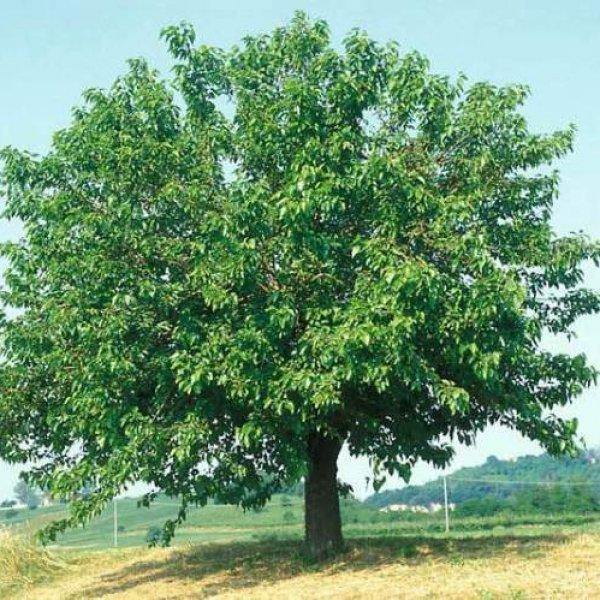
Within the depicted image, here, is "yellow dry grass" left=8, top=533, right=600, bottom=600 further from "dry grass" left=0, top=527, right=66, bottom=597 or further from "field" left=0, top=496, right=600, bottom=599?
"dry grass" left=0, top=527, right=66, bottom=597

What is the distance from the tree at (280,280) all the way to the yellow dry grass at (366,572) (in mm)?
1957

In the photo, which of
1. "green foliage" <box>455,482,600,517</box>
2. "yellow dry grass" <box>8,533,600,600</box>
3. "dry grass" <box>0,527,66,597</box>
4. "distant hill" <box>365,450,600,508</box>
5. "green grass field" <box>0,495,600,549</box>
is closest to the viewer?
"yellow dry grass" <box>8,533,600,600</box>

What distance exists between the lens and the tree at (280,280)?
21.4m

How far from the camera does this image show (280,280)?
22.5 metres

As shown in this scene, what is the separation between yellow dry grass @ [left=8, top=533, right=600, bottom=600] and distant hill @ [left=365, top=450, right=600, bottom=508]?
2084 inches

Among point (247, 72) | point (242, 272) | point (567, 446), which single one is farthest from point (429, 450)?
point (247, 72)

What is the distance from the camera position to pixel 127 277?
22938 millimetres

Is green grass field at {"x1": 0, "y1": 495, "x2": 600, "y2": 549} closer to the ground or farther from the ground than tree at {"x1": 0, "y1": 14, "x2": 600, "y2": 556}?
closer to the ground

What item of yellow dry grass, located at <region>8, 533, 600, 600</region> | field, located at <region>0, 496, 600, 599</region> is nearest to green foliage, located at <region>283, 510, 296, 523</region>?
field, located at <region>0, 496, 600, 599</region>

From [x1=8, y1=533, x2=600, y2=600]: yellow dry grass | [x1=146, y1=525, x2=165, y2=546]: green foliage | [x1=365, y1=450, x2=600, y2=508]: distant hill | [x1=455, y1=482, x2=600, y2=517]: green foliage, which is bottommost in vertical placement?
[x1=8, y1=533, x2=600, y2=600]: yellow dry grass

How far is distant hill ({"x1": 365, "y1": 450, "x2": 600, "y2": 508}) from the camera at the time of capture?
8569 cm

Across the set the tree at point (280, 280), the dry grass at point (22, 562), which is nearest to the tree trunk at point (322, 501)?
the tree at point (280, 280)

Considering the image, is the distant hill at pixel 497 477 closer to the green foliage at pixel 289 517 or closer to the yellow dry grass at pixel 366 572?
the green foliage at pixel 289 517

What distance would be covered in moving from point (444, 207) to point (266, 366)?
18.1 feet
